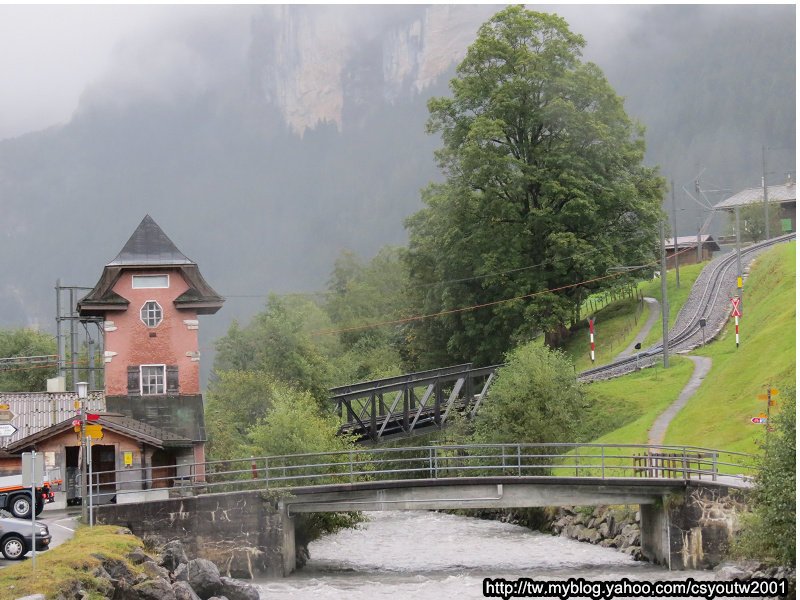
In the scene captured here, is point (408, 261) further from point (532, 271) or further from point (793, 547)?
point (793, 547)

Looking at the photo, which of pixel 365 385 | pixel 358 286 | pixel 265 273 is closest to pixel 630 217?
pixel 365 385

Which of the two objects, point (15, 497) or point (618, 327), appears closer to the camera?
point (15, 497)

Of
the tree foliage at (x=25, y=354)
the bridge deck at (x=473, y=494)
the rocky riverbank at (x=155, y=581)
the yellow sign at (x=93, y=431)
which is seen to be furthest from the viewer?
the tree foliage at (x=25, y=354)

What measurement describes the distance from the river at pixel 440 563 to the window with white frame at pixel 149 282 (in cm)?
1149

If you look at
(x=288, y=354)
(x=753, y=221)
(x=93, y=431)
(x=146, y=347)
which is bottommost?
(x=93, y=431)

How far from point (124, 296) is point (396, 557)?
14552mm

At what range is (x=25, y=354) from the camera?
92312 mm

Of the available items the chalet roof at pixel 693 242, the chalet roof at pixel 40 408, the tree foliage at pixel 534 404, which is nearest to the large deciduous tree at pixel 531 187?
the tree foliage at pixel 534 404

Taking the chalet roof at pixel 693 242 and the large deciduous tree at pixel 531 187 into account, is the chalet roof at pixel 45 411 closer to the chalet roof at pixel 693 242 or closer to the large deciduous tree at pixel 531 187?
the large deciduous tree at pixel 531 187

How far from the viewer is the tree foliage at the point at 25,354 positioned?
267ft

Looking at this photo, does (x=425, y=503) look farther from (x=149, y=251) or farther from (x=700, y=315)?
(x=700, y=315)

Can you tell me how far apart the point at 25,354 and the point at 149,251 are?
4645 centimetres

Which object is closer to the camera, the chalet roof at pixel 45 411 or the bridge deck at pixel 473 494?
the bridge deck at pixel 473 494

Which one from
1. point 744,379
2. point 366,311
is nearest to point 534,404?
point 744,379
